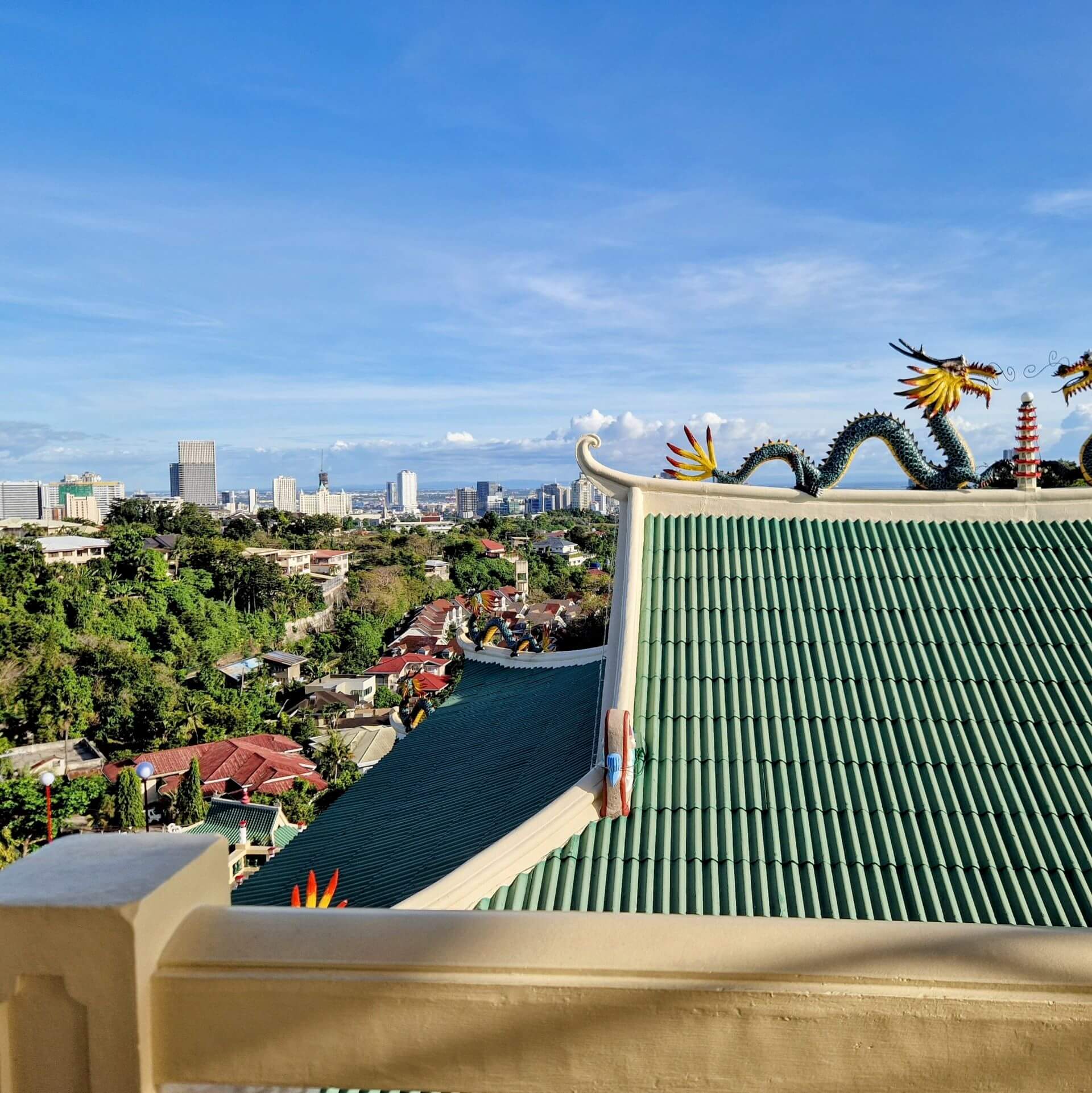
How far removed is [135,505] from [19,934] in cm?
7476

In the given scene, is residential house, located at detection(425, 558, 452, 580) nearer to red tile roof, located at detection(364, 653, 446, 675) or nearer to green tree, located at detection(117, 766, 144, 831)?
red tile roof, located at detection(364, 653, 446, 675)

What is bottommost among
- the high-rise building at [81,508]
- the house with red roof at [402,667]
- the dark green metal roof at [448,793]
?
the house with red roof at [402,667]

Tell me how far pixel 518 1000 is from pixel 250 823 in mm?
23112

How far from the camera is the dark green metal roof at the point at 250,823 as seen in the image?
21266 mm

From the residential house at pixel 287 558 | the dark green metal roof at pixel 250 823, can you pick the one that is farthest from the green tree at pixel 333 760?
the residential house at pixel 287 558

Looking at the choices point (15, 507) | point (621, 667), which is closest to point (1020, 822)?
point (621, 667)

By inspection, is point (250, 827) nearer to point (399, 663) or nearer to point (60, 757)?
point (60, 757)

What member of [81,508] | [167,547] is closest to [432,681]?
[167,547]

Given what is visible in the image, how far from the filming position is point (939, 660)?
4836 mm

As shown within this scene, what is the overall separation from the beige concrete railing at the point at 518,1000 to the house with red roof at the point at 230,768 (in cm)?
2419

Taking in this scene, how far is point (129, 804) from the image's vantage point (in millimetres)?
21047

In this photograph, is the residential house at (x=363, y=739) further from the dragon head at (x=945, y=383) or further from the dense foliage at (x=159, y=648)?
the dragon head at (x=945, y=383)

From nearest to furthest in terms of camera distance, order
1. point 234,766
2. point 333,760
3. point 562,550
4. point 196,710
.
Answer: point 234,766
point 333,760
point 196,710
point 562,550

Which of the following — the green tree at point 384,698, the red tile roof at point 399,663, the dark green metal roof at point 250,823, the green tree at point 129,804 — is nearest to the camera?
the green tree at point 129,804
